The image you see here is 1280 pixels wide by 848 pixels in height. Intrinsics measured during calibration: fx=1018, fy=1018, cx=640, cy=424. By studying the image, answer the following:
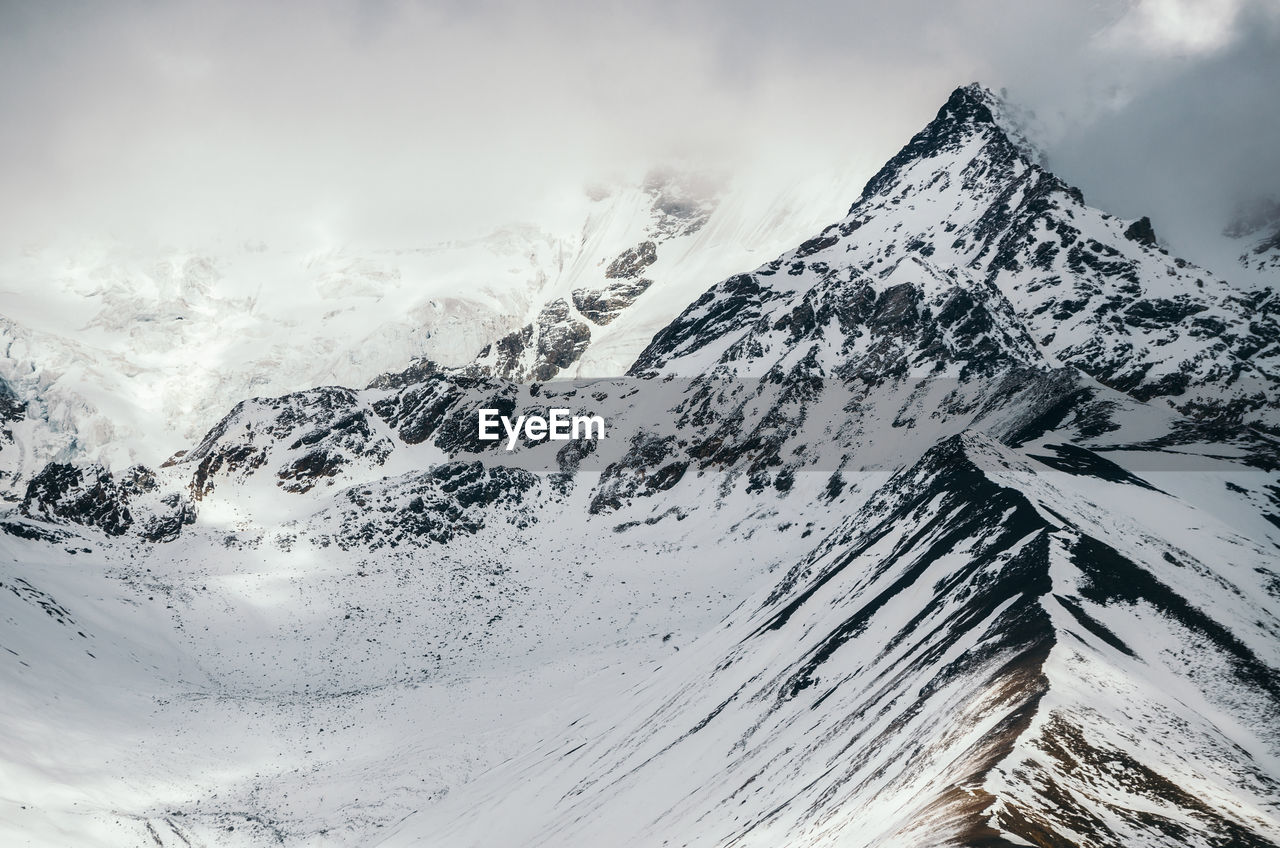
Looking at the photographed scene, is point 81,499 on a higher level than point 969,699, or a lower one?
higher

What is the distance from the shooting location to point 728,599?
12081 centimetres

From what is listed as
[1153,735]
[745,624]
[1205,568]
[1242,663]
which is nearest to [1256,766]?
[1153,735]

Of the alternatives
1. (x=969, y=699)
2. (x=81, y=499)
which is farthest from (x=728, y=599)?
(x=81, y=499)

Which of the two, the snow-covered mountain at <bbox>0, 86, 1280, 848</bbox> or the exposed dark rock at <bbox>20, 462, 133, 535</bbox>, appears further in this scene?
the exposed dark rock at <bbox>20, 462, 133, 535</bbox>

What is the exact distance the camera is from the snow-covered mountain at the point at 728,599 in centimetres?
4547

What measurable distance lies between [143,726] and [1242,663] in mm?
85326

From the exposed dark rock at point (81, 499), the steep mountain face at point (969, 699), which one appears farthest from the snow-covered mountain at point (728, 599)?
the exposed dark rock at point (81, 499)

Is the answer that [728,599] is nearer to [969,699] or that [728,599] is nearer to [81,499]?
[969,699]

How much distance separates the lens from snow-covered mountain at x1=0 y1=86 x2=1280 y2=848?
4547 centimetres

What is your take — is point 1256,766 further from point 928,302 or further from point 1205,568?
point 928,302

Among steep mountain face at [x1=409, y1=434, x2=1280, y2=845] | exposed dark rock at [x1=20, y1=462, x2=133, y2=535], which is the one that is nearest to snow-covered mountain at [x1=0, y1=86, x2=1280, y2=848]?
steep mountain face at [x1=409, y1=434, x2=1280, y2=845]

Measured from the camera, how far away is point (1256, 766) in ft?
133

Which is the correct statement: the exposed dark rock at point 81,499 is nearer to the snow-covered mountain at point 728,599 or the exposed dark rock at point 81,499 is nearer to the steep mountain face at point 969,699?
the snow-covered mountain at point 728,599

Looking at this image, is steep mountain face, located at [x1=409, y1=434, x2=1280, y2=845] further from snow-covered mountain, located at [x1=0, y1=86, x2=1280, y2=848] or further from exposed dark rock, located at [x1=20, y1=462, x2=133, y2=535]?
exposed dark rock, located at [x1=20, y1=462, x2=133, y2=535]
